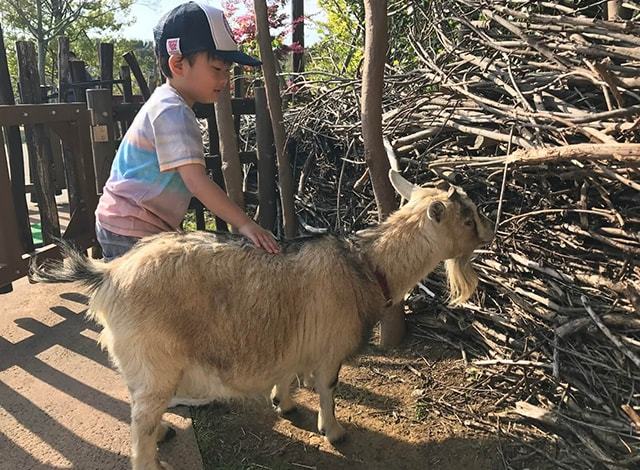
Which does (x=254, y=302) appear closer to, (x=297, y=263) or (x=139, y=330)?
(x=297, y=263)

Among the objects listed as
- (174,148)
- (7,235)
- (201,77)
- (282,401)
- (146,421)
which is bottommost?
(282,401)

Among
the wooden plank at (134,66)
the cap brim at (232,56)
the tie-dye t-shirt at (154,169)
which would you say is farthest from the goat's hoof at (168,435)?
the wooden plank at (134,66)

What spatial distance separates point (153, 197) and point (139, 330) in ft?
2.33

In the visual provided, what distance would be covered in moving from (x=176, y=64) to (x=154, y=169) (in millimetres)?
533

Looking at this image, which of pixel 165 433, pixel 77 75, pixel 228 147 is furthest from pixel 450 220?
pixel 77 75

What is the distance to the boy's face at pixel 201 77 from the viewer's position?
261 cm

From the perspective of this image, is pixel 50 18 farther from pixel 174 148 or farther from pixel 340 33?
pixel 174 148

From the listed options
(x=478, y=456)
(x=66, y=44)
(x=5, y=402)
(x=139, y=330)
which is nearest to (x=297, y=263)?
(x=139, y=330)

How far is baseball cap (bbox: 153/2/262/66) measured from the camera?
→ 253 cm

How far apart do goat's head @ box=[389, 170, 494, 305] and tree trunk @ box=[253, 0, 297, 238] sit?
5.36ft

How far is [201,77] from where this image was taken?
104 inches

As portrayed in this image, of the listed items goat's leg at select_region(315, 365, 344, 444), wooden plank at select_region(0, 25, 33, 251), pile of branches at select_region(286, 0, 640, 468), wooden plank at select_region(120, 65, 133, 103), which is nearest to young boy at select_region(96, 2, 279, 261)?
goat's leg at select_region(315, 365, 344, 444)

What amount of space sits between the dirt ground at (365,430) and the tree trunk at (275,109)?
1522mm

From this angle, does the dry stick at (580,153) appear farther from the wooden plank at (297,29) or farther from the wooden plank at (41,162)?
the wooden plank at (297,29)
